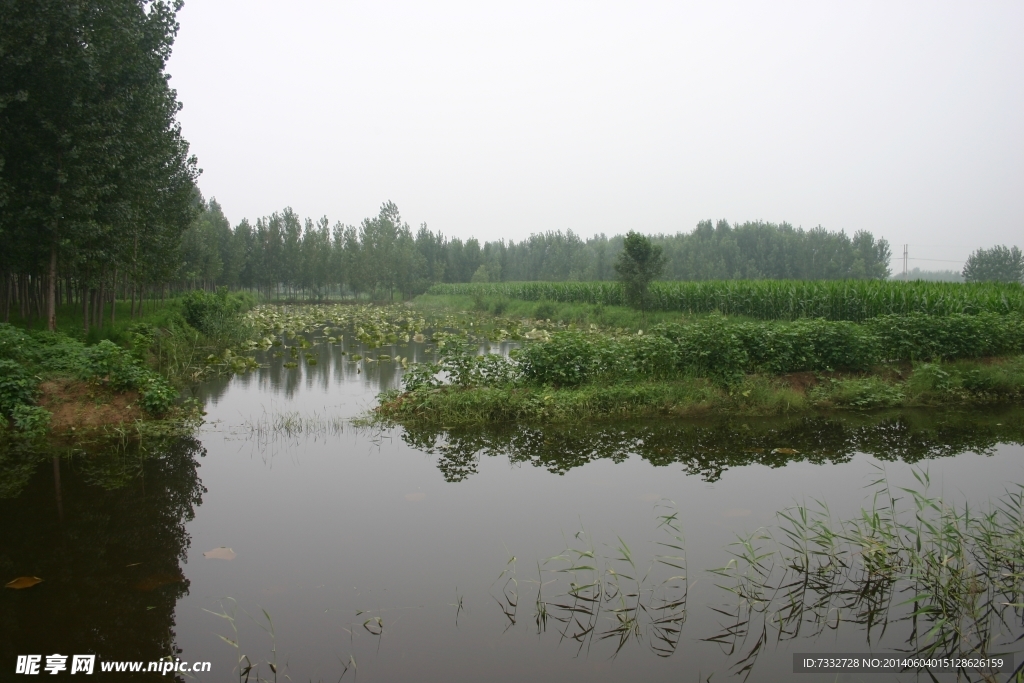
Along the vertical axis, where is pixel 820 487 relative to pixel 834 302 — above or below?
below

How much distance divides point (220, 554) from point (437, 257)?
263ft

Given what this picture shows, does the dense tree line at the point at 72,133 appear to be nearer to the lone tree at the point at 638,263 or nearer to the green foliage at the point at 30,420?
the green foliage at the point at 30,420

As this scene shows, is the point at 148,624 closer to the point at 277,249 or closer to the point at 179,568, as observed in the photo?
the point at 179,568

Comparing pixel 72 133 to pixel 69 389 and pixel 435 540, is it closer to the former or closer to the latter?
pixel 69 389

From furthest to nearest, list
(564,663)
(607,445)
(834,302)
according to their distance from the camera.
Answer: (834,302), (607,445), (564,663)

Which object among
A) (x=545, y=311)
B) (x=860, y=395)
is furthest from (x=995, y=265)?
(x=860, y=395)

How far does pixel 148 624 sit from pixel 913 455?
31.5 feet

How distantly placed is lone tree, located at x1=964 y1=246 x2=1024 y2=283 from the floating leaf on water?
81.6 metres

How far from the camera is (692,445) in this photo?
927cm

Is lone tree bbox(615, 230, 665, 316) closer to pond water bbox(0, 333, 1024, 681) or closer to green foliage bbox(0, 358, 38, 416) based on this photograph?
pond water bbox(0, 333, 1024, 681)

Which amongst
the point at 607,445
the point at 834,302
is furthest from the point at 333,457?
the point at 834,302

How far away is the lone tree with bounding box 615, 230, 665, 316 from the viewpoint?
923 inches

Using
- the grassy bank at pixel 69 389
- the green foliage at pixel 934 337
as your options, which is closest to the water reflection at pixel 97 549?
the grassy bank at pixel 69 389

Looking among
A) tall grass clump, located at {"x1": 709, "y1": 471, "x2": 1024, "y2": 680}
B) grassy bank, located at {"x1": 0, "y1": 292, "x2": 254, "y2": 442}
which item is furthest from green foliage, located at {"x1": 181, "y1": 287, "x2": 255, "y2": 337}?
tall grass clump, located at {"x1": 709, "y1": 471, "x2": 1024, "y2": 680}
